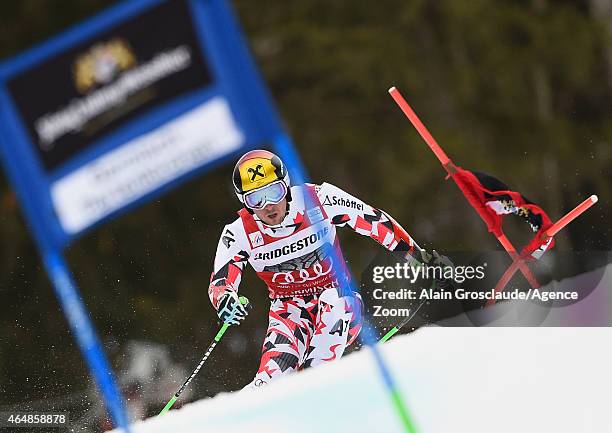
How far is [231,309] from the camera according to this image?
631cm

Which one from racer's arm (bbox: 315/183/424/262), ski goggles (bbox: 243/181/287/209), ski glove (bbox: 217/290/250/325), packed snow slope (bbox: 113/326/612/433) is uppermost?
ski goggles (bbox: 243/181/287/209)

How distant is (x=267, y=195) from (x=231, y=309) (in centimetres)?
60

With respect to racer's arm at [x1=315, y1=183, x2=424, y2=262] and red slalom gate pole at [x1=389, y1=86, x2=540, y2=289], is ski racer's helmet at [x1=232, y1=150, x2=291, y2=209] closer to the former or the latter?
racer's arm at [x1=315, y1=183, x2=424, y2=262]

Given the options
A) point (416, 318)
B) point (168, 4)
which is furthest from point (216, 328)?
point (168, 4)

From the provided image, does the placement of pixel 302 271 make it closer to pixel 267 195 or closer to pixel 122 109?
pixel 267 195

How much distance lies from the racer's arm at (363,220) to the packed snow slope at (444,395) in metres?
0.64

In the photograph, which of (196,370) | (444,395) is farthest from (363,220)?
(196,370)

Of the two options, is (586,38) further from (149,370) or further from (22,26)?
(149,370)

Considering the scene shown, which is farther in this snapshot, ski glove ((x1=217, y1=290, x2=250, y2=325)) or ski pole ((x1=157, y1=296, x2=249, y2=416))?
ski pole ((x1=157, y1=296, x2=249, y2=416))

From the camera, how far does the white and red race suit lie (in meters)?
6.54

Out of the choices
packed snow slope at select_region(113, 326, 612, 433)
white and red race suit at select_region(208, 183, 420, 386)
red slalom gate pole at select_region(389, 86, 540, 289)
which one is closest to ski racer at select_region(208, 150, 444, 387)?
white and red race suit at select_region(208, 183, 420, 386)

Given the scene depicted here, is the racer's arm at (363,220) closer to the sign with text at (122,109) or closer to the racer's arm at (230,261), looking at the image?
the racer's arm at (230,261)

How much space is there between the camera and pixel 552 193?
1495 centimetres

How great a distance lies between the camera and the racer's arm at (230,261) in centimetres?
659
